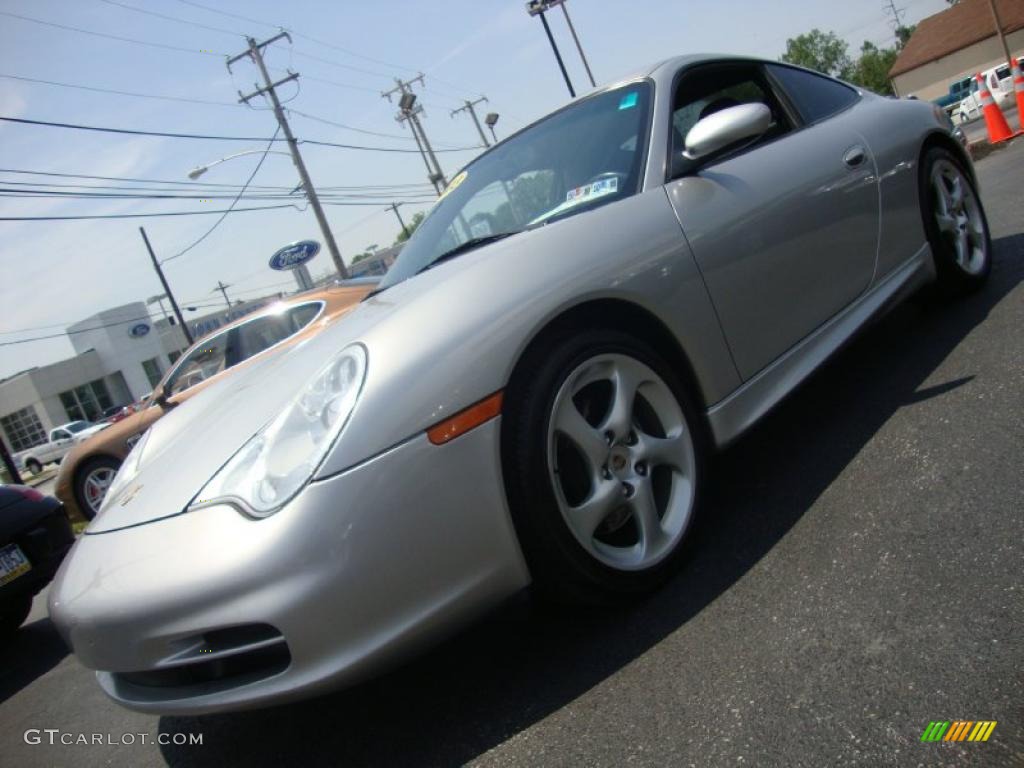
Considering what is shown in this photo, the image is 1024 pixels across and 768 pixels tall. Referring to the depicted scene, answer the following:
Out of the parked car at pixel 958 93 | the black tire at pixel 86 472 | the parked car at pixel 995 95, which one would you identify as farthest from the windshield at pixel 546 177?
the parked car at pixel 958 93

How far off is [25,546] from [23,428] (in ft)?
176

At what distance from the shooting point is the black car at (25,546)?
12.4 ft

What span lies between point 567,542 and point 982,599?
91cm

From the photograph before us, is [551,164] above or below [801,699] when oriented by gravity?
above

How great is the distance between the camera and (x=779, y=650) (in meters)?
1.70

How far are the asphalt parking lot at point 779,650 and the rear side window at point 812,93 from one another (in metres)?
1.22

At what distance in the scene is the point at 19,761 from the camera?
8.58ft

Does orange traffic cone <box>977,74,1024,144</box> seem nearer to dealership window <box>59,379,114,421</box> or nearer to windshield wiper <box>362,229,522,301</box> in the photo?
windshield wiper <box>362,229,522,301</box>

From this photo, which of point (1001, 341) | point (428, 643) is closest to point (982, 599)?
point (428, 643)

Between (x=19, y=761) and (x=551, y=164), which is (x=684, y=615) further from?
(x=19, y=761)

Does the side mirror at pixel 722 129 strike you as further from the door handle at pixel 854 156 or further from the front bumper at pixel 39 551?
the front bumper at pixel 39 551

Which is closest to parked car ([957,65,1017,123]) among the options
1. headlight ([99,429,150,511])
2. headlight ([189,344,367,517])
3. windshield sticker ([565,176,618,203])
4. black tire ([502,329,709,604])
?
windshield sticker ([565,176,618,203])

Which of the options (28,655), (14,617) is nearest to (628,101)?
(28,655)

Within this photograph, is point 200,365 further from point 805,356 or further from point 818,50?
point 818,50
